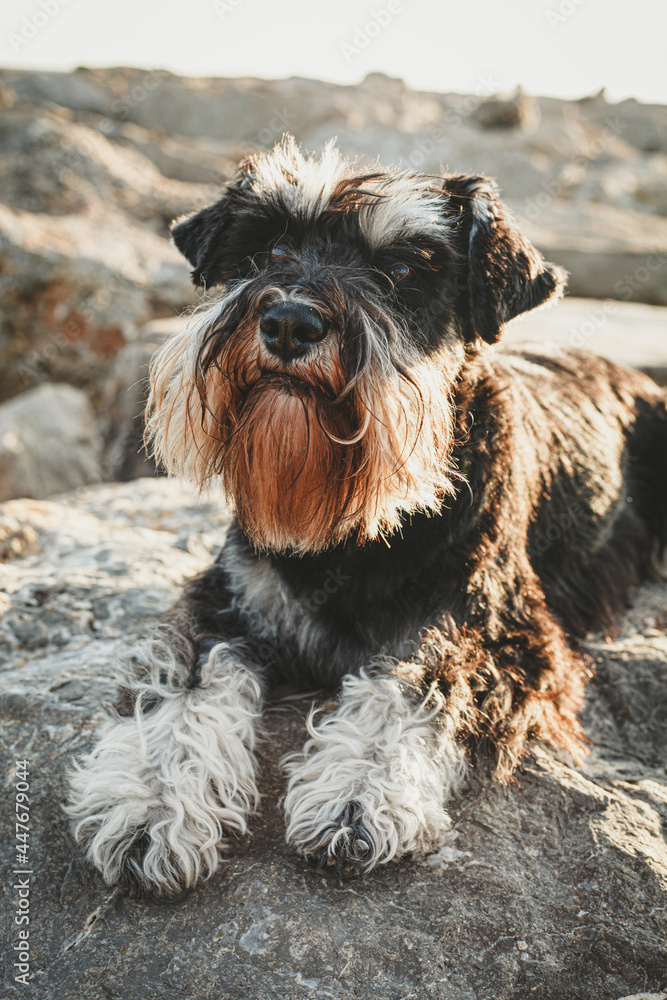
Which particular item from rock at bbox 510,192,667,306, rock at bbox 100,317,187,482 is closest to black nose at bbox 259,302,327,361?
rock at bbox 100,317,187,482

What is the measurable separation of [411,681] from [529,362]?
249 cm

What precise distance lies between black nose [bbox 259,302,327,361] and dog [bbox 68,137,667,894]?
11mm

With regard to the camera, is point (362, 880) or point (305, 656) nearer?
point (362, 880)

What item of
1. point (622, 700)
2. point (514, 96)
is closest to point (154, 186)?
point (622, 700)

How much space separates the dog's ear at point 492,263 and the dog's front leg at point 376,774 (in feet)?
5.12

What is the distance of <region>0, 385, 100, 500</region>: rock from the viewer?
26.1 ft

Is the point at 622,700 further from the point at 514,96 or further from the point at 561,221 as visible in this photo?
the point at 514,96

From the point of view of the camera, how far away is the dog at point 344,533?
275 centimetres

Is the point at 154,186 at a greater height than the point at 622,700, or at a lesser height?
greater

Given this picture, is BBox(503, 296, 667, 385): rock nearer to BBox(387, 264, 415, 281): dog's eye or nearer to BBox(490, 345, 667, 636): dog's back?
BBox(490, 345, 667, 636): dog's back

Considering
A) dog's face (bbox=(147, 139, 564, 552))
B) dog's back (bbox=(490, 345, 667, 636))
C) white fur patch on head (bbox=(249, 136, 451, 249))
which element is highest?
white fur patch on head (bbox=(249, 136, 451, 249))

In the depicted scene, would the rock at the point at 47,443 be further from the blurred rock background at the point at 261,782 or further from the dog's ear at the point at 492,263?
the dog's ear at the point at 492,263

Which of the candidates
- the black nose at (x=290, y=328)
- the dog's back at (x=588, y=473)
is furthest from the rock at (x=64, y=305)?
the black nose at (x=290, y=328)

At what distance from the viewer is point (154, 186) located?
13.0 m
